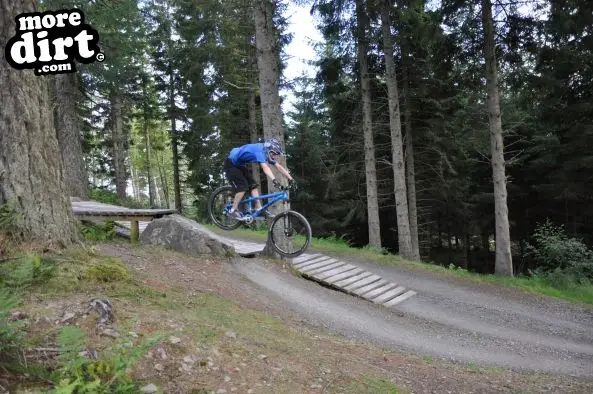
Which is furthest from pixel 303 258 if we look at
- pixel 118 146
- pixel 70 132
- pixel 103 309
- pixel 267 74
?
pixel 118 146

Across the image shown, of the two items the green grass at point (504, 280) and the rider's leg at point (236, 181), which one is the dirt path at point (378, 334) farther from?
the green grass at point (504, 280)

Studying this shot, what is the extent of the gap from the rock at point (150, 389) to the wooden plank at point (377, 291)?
680 cm

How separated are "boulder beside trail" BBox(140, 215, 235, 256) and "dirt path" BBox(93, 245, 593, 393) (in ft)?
1.78

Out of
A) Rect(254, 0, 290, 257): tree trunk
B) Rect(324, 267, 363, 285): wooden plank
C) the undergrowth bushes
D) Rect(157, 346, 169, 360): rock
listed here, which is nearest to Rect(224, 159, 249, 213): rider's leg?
Rect(254, 0, 290, 257): tree trunk

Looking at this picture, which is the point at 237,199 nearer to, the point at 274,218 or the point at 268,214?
the point at 268,214

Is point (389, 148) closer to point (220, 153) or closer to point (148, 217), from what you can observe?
point (220, 153)

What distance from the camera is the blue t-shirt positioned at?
7.92 meters

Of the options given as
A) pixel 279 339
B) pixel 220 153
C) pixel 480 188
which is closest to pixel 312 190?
pixel 220 153

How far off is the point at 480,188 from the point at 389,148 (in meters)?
10.4

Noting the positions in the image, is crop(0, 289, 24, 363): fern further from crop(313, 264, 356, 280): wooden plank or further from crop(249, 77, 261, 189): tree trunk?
crop(249, 77, 261, 189): tree trunk

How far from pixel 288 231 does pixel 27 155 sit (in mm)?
5056

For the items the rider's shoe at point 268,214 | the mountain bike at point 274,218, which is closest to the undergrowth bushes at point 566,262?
the mountain bike at point 274,218

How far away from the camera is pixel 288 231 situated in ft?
29.1

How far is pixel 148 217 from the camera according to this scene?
870 cm
